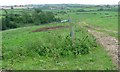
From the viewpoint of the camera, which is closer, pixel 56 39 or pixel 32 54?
pixel 32 54

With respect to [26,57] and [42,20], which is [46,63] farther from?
[42,20]

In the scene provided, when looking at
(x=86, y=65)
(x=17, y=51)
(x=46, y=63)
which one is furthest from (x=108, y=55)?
(x=17, y=51)

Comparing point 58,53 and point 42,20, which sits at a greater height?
point 58,53

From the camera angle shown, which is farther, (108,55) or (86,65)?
(108,55)

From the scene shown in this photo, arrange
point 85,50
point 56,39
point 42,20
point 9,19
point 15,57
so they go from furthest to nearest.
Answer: point 42,20 < point 9,19 < point 56,39 < point 85,50 < point 15,57

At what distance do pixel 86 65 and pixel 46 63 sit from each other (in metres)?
1.60

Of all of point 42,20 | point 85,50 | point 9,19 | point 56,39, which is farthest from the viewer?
point 42,20

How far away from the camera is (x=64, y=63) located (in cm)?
1027

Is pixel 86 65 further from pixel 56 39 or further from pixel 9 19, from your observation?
pixel 9 19

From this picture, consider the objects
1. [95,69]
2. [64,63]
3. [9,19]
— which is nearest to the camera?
[95,69]

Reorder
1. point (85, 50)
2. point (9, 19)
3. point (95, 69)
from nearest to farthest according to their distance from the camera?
point (95, 69) < point (85, 50) < point (9, 19)

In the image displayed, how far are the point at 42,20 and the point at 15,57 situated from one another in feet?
85.8

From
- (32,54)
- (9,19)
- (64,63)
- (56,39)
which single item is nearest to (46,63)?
(64,63)

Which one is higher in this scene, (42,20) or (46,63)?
(46,63)
